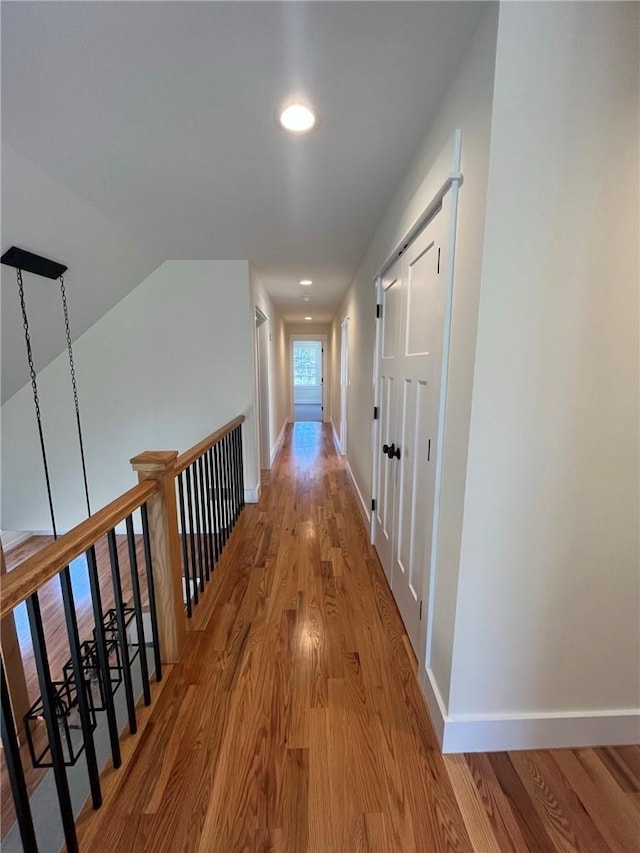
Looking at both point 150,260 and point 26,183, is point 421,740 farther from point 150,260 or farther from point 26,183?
point 150,260

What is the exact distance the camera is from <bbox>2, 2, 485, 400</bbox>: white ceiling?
3.25ft

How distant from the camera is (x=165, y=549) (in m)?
1.54

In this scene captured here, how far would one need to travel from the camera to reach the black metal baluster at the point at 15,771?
73cm

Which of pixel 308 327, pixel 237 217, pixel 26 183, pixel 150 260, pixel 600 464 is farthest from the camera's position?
pixel 308 327

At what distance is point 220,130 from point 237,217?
0.85 meters

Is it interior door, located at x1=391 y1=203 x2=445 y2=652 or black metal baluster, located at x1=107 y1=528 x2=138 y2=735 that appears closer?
black metal baluster, located at x1=107 y1=528 x2=138 y2=735

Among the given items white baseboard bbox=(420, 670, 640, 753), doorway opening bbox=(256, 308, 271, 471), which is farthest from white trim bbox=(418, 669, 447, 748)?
doorway opening bbox=(256, 308, 271, 471)

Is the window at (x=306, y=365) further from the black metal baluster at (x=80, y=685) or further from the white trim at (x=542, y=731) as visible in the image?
the black metal baluster at (x=80, y=685)

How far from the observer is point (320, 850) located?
0.98 metres

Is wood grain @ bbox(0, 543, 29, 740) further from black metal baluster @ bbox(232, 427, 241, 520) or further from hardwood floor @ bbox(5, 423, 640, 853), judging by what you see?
black metal baluster @ bbox(232, 427, 241, 520)

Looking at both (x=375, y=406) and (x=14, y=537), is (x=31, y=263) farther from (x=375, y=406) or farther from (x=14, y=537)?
(x=14, y=537)

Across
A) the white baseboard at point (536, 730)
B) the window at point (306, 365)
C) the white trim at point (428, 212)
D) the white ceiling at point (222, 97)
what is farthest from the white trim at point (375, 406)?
the window at point (306, 365)

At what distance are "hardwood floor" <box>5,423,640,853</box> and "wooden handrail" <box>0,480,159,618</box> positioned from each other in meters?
0.82

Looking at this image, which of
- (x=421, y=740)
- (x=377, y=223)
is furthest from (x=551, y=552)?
(x=377, y=223)
